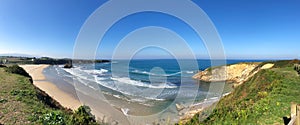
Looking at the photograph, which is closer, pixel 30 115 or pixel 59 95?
pixel 30 115

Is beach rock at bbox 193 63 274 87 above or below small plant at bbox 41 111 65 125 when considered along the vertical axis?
below

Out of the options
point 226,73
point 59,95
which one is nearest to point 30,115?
point 59,95

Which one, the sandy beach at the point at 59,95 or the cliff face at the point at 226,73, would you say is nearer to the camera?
the sandy beach at the point at 59,95

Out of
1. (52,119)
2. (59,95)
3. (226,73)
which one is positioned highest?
(52,119)

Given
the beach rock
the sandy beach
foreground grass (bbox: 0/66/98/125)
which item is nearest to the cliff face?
the beach rock

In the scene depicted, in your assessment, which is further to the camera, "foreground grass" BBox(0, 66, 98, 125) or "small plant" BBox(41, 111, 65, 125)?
"foreground grass" BBox(0, 66, 98, 125)

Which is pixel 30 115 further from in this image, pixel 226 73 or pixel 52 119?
pixel 226 73

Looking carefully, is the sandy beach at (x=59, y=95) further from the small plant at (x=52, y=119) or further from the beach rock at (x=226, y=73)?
the beach rock at (x=226, y=73)

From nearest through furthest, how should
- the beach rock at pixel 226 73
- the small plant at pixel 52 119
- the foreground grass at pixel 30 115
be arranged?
1. the small plant at pixel 52 119
2. the foreground grass at pixel 30 115
3. the beach rock at pixel 226 73

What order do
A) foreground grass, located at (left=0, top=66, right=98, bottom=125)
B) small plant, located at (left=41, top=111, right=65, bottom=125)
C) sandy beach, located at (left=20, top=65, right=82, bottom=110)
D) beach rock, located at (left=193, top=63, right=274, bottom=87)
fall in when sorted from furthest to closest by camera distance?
beach rock, located at (left=193, top=63, right=274, bottom=87)
sandy beach, located at (left=20, top=65, right=82, bottom=110)
foreground grass, located at (left=0, top=66, right=98, bottom=125)
small plant, located at (left=41, top=111, right=65, bottom=125)

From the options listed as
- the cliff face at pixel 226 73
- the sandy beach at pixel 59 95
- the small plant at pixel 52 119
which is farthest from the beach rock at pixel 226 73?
the small plant at pixel 52 119

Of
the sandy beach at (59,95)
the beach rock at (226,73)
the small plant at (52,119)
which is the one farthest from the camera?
the beach rock at (226,73)

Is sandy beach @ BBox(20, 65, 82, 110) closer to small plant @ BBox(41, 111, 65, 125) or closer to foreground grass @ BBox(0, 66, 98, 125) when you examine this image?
foreground grass @ BBox(0, 66, 98, 125)
